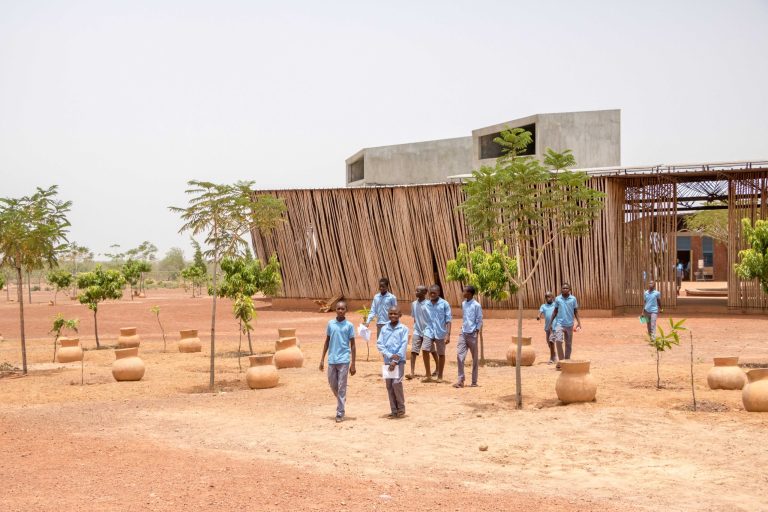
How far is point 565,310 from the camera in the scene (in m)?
13.1

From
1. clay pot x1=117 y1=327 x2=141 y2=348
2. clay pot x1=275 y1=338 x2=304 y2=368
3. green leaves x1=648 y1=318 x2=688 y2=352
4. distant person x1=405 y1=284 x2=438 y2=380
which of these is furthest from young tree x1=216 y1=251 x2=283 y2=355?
green leaves x1=648 y1=318 x2=688 y2=352

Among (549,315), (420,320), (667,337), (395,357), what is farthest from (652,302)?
(395,357)

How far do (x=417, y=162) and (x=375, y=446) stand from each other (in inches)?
1294

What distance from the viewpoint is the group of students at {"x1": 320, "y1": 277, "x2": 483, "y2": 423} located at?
29.7 feet

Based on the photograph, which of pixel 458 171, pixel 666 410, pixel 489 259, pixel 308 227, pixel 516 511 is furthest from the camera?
pixel 458 171

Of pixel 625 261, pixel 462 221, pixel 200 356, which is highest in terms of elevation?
pixel 462 221

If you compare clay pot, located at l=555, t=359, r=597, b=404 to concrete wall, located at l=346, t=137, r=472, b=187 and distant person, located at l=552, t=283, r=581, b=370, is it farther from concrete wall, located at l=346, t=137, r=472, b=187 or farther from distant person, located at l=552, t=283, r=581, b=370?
concrete wall, located at l=346, t=137, r=472, b=187

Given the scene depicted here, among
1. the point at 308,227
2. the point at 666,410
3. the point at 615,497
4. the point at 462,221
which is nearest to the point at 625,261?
Answer: the point at 462,221

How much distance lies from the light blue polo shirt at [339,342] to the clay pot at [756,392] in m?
4.86

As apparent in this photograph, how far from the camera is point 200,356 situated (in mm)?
16891

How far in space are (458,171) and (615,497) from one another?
110 ft

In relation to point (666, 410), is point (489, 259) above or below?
above

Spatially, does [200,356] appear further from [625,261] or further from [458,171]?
[458,171]

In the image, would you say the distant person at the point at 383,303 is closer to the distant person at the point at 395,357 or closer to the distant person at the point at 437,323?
the distant person at the point at 437,323
